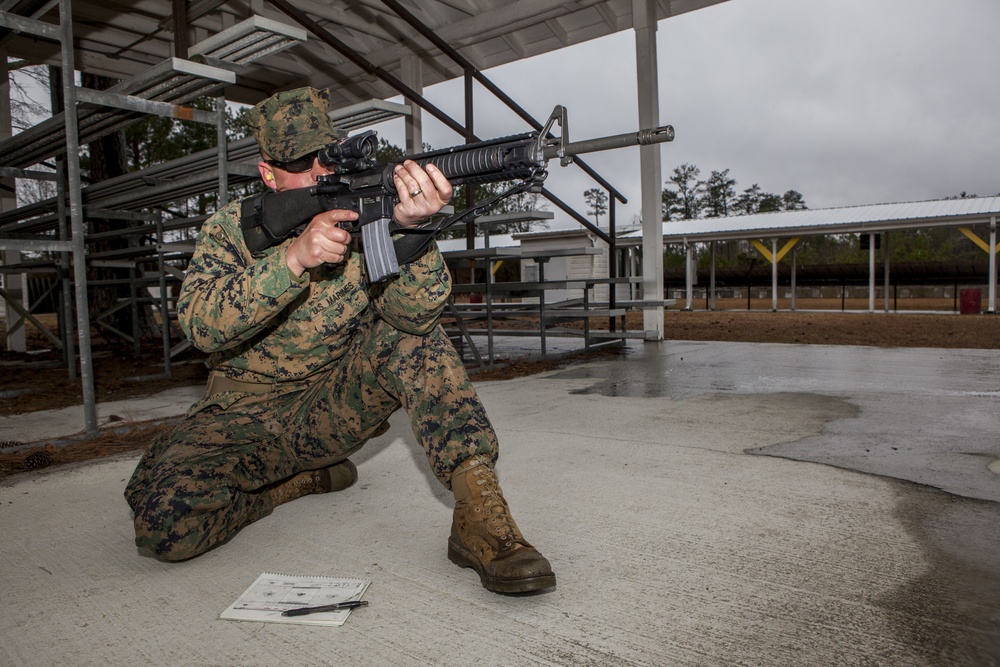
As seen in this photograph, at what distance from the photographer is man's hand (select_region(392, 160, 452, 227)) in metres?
1.64

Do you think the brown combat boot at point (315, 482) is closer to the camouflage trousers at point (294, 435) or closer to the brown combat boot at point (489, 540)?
the camouflage trousers at point (294, 435)

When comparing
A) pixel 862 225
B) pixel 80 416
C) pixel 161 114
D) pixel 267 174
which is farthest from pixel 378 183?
pixel 862 225

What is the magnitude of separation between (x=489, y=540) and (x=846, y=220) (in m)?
16.9

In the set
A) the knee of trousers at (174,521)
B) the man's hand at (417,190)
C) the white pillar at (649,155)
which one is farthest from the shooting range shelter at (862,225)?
the knee of trousers at (174,521)

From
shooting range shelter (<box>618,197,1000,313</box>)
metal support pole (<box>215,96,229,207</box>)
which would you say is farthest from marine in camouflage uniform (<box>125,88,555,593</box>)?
shooting range shelter (<box>618,197,1000,313</box>)

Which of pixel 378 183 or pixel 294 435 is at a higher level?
pixel 378 183

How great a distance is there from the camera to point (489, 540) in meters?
1.52

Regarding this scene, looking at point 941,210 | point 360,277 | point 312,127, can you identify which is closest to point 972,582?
point 360,277

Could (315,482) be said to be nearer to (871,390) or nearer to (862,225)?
(871,390)

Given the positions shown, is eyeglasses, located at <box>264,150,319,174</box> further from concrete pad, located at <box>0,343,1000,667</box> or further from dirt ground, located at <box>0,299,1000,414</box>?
dirt ground, located at <box>0,299,1000,414</box>

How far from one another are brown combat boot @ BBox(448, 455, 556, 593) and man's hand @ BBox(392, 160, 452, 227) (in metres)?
0.67

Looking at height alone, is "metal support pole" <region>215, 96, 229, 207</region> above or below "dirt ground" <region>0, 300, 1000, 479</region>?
above

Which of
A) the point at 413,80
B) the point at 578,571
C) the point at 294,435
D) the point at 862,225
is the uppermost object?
→ the point at 413,80

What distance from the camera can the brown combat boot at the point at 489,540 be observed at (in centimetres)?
143
